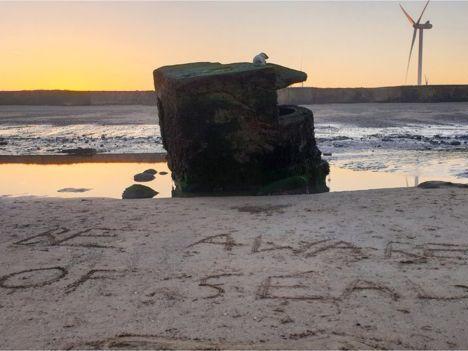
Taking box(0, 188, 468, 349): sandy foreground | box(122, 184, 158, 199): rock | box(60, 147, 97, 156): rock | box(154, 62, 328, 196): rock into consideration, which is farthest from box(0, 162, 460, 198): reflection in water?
box(60, 147, 97, 156): rock

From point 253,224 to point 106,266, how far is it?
1.47 metres

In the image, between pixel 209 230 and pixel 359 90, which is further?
pixel 359 90

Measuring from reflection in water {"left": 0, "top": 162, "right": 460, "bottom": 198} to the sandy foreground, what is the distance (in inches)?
72.6

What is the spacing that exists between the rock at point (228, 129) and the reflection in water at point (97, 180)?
0.90 meters

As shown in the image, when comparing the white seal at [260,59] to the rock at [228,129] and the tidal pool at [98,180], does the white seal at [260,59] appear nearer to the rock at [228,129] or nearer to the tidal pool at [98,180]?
the rock at [228,129]

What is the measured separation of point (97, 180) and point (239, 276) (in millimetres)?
5537

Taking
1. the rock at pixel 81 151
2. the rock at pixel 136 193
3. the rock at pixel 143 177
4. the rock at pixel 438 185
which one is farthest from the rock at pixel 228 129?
the rock at pixel 81 151

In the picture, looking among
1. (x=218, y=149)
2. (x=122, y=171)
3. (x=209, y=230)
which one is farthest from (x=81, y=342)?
(x=122, y=171)

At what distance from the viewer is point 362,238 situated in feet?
13.8

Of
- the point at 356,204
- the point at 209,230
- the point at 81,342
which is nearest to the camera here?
the point at 81,342

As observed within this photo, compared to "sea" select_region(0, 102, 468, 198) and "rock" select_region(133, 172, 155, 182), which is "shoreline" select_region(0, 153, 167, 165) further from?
"rock" select_region(133, 172, 155, 182)

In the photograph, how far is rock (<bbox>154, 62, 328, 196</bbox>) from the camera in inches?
245

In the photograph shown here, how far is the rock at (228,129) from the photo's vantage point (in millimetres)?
6219

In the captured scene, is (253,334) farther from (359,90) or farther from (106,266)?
(359,90)
